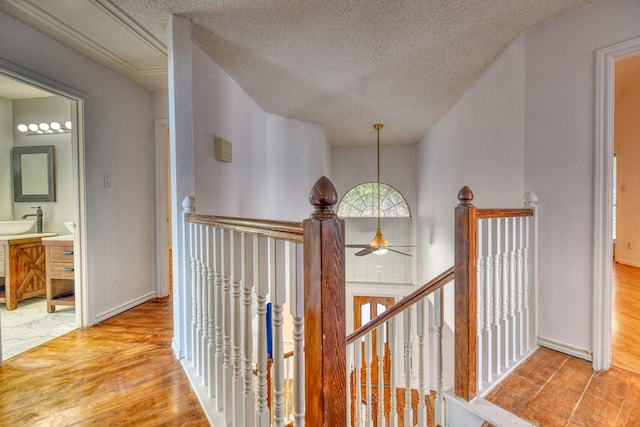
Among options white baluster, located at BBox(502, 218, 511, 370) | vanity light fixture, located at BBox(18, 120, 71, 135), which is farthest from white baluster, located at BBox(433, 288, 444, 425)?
vanity light fixture, located at BBox(18, 120, 71, 135)

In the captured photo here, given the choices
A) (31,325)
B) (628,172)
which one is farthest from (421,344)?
(628,172)

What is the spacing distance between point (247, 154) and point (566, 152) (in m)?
2.87

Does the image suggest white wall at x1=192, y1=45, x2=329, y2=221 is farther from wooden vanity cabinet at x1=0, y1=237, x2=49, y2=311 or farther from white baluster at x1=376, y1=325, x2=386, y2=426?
wooden vanity cabinet at x1=0, y1=237, x2=49, y2=311

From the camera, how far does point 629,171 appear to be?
4098 millimetres

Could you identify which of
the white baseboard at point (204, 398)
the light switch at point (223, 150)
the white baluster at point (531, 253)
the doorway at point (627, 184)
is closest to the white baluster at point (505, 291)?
the white baluster at point (531, 253)

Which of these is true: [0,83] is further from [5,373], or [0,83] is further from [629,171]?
[629,171]

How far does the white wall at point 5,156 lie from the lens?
10.6 feet

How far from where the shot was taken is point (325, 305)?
2.42ft

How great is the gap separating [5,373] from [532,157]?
3833 millimetres

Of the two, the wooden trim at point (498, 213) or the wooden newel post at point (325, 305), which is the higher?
the wooden trim at point (498, 213)

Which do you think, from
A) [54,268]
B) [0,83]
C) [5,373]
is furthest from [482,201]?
[0,83]

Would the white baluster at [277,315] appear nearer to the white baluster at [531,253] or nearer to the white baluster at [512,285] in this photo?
the white baluster at [512,285]

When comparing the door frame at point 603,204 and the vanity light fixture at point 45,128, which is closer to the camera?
the door frame at point 603,204

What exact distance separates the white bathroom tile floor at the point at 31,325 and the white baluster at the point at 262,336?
2.20 m
